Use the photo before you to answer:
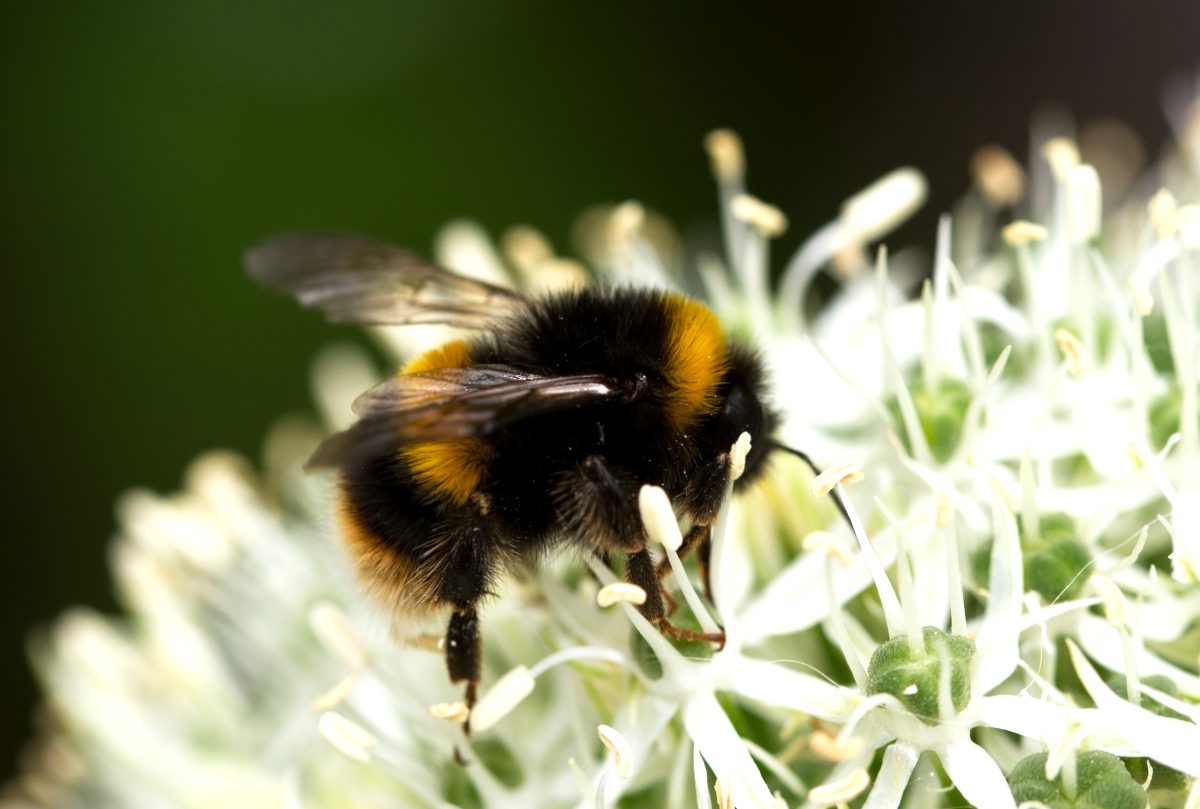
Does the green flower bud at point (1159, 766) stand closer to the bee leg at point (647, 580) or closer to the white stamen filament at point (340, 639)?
the bee leg at point (647, 580)

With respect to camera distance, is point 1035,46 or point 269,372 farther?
point 1035,46

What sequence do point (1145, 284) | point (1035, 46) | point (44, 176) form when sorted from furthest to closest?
point (1035, 46) → point (44, 176) → point (1145, 284)

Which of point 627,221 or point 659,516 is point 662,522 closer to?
point 659,516

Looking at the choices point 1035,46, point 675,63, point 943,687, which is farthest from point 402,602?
point 1035,46

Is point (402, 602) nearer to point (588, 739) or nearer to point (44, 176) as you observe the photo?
point (588, 739)

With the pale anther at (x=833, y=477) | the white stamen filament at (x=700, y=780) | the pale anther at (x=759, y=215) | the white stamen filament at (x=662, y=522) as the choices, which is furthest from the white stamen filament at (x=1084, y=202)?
the white stamen filament at (x=700, y=780)

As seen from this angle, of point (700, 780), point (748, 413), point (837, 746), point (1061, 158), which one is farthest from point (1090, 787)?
point (1061, 158)
